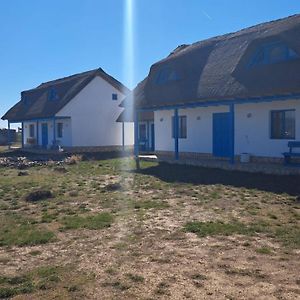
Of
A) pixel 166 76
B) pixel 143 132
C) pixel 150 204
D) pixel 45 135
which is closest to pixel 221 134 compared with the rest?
pixel 166 76

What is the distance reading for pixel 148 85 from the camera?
883 inches

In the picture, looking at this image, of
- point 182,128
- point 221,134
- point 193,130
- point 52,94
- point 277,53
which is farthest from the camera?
point 52,94

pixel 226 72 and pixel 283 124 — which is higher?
pixel 226 72

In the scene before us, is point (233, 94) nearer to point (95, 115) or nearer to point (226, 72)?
A: point (226, 72)

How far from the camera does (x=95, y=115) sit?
103 ft

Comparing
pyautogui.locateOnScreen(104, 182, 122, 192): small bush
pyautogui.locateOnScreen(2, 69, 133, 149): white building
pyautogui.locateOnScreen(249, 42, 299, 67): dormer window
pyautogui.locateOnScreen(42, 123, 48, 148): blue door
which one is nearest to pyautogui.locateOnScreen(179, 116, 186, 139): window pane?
pyautogui.locateOnScreen(249, 42, 299, 67): dormer window

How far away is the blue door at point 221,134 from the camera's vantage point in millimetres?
18438

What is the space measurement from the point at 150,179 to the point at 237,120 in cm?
555

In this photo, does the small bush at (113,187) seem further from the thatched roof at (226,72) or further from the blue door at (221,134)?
the blue door at (221,134)

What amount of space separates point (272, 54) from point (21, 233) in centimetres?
1268

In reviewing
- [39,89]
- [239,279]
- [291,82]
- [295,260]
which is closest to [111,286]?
[239,279]

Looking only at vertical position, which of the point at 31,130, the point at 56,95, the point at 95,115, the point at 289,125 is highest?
the point at 56,95

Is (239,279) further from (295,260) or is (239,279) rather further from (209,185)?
(209,185)

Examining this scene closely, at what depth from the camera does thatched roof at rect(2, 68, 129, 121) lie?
3000 cm
